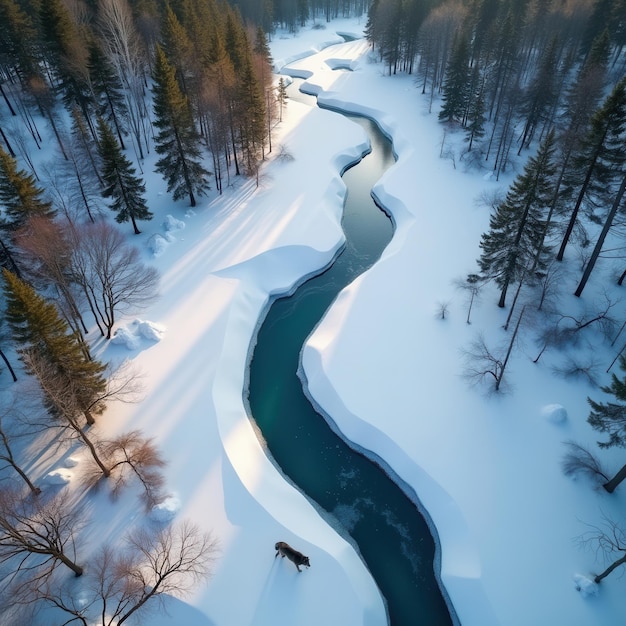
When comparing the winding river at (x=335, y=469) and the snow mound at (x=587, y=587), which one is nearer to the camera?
the snow mound at (x=587, y=587)

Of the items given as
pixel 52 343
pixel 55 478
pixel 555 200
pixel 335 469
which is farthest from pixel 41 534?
pixel 555 200

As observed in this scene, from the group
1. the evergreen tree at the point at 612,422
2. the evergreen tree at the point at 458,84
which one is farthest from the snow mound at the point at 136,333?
the evergreen tree at the point at 458,84

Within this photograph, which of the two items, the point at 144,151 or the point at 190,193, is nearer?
the point at 190,193

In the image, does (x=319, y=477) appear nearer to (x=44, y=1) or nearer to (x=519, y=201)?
(x=519, y=201)

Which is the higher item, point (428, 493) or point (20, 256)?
point (20, 256)

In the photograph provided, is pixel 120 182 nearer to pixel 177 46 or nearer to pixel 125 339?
pixel 125 339

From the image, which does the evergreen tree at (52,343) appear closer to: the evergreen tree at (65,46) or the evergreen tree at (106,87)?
the evergreen tree at (106,87)

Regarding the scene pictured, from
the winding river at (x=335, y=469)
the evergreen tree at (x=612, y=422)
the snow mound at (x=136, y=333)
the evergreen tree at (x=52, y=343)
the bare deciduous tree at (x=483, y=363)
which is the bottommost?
the winding river at (x=335, y=469)

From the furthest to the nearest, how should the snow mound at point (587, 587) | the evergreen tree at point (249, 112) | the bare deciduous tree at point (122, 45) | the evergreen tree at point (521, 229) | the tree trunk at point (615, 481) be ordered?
the evergreen tree at point (249, 112) → the bare deciduous tree at point (122, 45) → the evergreen tree at point (521, 229) → the tree trunk at point (615, 481) → the snow mound at point (587, 587)

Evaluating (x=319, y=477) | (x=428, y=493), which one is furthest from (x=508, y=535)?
(x=319, y=477)
